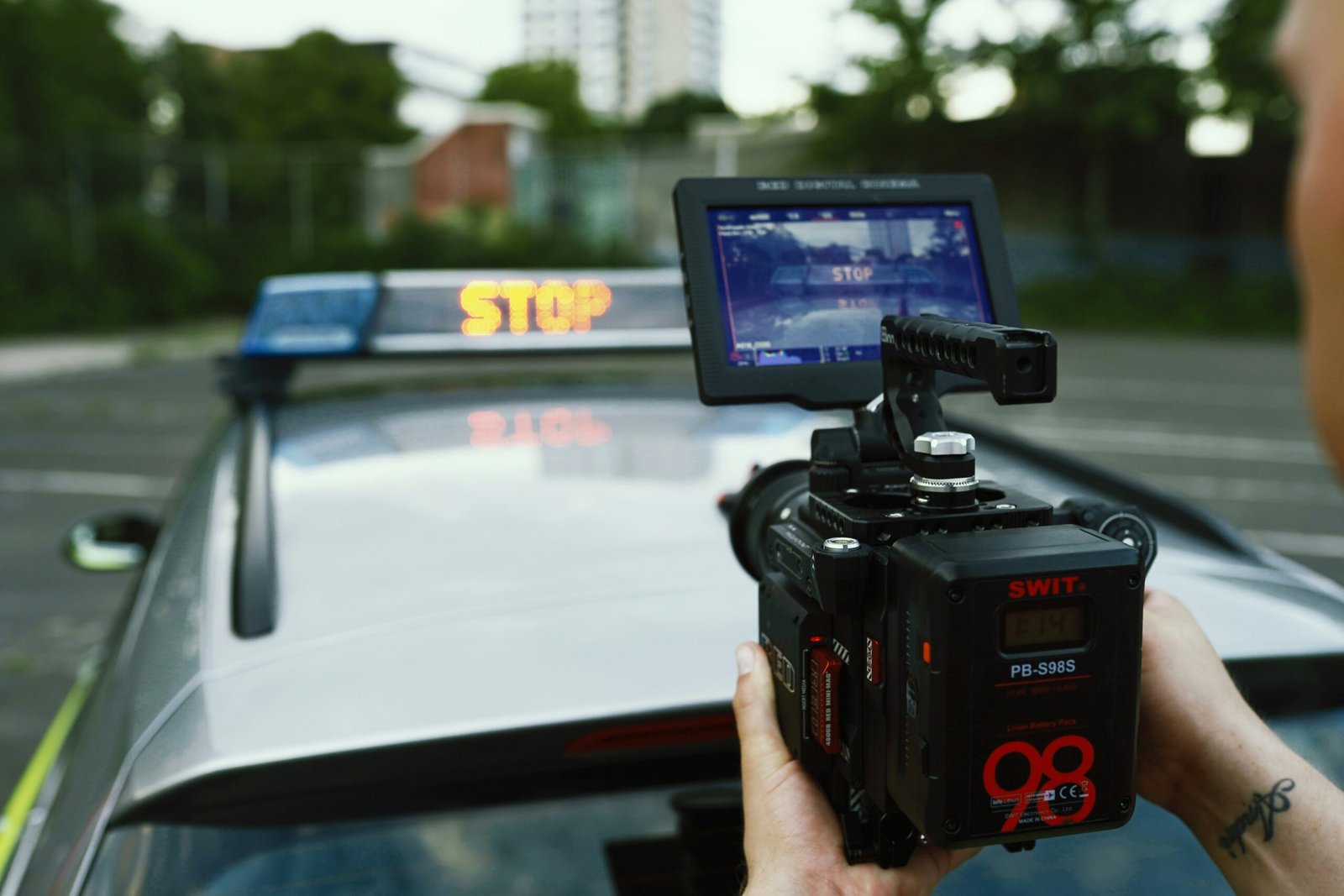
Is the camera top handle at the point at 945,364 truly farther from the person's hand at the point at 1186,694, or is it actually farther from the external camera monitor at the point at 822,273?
the person's hand at the point at 1186,694

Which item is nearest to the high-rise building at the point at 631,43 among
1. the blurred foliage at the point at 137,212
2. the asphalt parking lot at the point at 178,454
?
the blurred foliage at the point at 137,212

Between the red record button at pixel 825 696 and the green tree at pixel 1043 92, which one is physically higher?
the green tree at pixel 1043 92

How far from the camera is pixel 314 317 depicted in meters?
2.34

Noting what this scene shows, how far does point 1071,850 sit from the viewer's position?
4.22ft

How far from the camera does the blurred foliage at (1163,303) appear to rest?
22.0m

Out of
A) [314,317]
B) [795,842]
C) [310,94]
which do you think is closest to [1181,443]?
[314,317]

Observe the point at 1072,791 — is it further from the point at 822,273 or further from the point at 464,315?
the point at 464,315

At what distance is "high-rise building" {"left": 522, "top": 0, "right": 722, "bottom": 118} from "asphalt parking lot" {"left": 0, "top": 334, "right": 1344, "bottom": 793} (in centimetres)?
10726

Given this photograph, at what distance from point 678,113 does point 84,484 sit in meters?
54.6

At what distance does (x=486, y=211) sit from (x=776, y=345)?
25522mm

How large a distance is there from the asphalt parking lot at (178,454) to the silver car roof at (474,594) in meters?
1.09

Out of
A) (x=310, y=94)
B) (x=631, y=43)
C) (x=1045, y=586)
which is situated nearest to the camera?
(x=1045, y=586)

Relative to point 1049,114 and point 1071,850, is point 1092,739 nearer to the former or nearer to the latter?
point 1071,850

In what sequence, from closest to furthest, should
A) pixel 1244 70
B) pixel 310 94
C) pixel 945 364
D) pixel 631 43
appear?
pixel 945 364, pixel 1244 70, pixel 310 94, pixel 631 43
